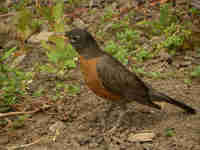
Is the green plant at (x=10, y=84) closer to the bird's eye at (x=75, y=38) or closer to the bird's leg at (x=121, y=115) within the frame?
the bird's eye at (x=75, y=38)

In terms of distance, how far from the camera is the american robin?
13.2 feet

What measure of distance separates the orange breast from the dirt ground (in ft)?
1.44

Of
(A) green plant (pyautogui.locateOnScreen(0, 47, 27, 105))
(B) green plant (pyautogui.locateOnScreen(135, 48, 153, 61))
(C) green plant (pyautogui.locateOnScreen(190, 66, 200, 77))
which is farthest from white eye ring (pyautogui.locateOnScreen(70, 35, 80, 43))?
(C) green plant (pyautogui.locateOnScreen(190, 66, 200, 77))

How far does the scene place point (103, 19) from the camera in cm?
709

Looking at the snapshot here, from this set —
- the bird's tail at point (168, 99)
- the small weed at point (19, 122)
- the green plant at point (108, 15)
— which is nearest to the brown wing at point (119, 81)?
the bird's tail at point (168, 99)

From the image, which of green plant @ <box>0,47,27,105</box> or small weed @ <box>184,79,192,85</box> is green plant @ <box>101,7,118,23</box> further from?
green plant @ <box>0,47,27,105</box>

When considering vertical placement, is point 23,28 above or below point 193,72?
above

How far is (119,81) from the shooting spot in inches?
163

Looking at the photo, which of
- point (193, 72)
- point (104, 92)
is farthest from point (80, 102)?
point (193, 72)

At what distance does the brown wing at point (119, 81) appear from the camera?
4.05 metres

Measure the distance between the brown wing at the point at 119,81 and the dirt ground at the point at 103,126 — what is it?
0.42 meters

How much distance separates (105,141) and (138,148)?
43 centimetres

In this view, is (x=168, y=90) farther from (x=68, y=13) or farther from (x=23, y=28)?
(x=68, y=13)

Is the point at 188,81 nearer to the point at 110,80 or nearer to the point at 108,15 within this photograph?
the point at 110,80
